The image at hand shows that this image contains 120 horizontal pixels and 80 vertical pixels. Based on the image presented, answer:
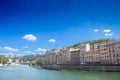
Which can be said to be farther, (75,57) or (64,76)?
(75,57)

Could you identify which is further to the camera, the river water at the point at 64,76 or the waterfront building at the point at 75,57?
the waterfront building at the point at 75,57

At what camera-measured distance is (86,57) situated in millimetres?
24984

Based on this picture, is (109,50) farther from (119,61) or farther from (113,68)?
(113,68)

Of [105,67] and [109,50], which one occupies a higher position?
[109,50]

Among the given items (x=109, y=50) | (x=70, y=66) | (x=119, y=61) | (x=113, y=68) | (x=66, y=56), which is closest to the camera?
(x=113, y=68)

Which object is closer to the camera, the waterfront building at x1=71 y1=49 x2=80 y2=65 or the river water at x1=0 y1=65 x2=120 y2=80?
the river water at x1=0 y1=65 x2=120 y2=80

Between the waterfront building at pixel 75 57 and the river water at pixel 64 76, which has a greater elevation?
the waterfront building at pixel 75 57

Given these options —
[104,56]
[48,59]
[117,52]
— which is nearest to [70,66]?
[104,56]

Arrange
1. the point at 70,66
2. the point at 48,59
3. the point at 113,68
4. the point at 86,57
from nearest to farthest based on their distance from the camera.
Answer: the point at 113,68, the point at 70,66, the point at 86,57, the point at 48,59

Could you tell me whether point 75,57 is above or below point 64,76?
above

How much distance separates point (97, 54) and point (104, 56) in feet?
4.14

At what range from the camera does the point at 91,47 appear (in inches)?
1000

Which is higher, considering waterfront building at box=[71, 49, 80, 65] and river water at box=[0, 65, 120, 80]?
waterfront building at box=[71, 49, 80, 65]

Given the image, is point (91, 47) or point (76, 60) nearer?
point (91, 47)
